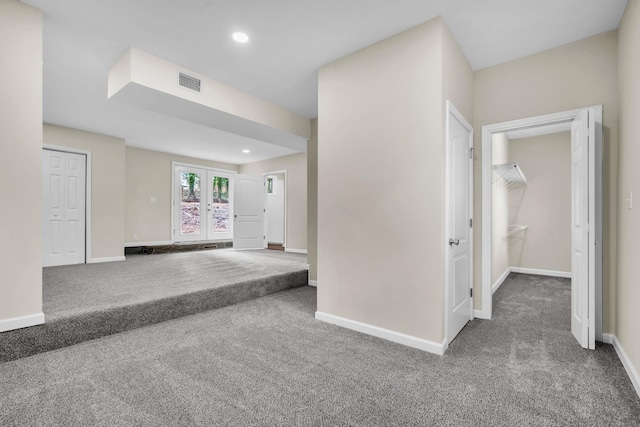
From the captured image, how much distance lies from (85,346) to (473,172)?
3.87 m

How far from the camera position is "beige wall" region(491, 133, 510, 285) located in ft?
14.2

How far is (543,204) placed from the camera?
17.2 ft

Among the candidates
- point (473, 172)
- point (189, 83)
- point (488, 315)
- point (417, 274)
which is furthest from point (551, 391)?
point (189, 83)

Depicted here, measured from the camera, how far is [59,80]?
3.44 meters

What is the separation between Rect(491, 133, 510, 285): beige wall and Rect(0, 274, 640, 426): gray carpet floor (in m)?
1.68

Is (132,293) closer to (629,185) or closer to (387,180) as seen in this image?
(387,180)

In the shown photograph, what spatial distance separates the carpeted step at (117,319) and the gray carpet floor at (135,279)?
2.4 inches

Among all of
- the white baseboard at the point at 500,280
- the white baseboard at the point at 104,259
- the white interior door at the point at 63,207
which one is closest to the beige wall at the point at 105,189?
the white baseboard at the point at 104,259

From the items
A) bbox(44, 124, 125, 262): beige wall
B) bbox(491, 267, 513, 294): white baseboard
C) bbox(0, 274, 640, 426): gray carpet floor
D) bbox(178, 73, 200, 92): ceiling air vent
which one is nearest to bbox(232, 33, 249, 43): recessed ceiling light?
bbox(178, 73, 200, 92): ceiling air vent

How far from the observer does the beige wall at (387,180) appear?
7.59ft

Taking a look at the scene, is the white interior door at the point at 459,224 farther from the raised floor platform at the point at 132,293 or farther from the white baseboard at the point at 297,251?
the white baseboard at the point at 297,251

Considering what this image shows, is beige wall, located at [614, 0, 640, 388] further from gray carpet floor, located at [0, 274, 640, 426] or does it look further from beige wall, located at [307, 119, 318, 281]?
beige wall, located at [307, 119, 318, 281]

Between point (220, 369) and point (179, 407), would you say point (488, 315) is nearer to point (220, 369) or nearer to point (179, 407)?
point (220, 369)

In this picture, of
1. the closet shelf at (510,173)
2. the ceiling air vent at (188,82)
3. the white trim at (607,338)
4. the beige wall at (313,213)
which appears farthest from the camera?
the beige wall at (313,213)
